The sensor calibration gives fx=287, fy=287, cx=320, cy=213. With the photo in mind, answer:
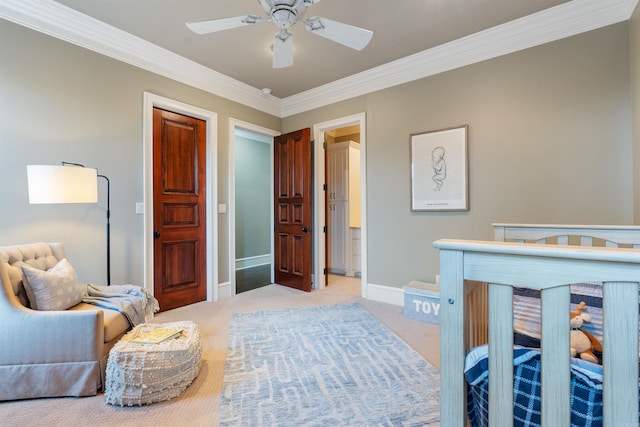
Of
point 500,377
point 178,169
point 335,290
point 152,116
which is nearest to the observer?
point 500,377

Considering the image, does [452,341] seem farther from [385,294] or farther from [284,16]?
[385,294]

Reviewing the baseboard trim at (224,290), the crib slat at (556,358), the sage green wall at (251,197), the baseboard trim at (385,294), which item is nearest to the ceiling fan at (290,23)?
the crib slat at (556,358)

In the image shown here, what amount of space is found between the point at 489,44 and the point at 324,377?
3.25 metres

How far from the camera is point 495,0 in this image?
7.50ft

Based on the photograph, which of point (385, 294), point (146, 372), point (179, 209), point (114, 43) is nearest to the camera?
point (146, 372)

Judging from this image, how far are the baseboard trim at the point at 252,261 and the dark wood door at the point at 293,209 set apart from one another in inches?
60.2

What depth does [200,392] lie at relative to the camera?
1.74 meters

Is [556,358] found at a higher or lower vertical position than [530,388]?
higher

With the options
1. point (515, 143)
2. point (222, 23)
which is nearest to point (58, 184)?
point (222, 23)

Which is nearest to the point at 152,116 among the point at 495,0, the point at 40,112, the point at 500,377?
the point at 40,112

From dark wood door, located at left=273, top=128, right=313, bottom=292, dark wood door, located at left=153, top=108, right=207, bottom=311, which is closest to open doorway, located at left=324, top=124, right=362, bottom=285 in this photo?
dark wood door, located at left=273, top=128, right=313, bottom=292

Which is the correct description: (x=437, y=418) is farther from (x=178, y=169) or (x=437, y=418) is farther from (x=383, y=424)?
(x=178, y=169)

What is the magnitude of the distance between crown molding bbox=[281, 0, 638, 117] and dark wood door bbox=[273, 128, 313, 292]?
2.59ft

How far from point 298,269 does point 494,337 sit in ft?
11.2
